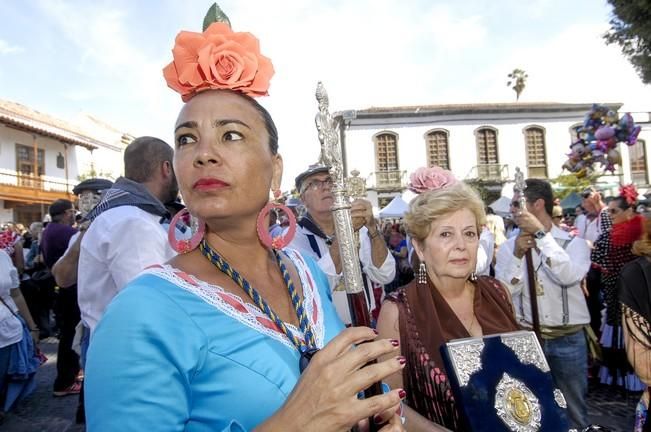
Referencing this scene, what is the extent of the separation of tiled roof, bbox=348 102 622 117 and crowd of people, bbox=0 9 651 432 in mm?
25318

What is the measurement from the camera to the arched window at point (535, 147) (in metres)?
29.2

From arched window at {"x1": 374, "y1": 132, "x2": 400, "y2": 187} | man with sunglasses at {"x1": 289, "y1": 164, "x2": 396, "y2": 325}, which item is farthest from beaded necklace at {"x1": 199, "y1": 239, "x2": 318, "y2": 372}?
arched window at {"x1": 374, "y1": 132, "x2": 400, "y2": 187}

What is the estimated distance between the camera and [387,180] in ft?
94.7

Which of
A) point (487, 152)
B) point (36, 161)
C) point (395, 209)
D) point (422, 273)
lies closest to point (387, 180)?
point (487, 152)

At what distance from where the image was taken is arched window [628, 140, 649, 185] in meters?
29.4

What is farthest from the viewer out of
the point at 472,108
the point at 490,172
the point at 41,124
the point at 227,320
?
the point at 490,172

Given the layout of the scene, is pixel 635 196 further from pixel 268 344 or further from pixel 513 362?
pixel 268 344

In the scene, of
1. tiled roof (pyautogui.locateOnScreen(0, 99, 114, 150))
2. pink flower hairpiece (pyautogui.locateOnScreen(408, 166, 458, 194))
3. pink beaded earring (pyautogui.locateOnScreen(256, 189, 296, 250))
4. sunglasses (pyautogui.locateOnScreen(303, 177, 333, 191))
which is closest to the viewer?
pink beaded earring (pyautogui.locateOnScreen(256, 189, 296, 250))

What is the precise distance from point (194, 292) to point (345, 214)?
0.45 m

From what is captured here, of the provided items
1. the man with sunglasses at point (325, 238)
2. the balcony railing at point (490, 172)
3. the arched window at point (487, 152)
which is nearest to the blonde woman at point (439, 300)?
the man with sunglasses at point (325, 238)

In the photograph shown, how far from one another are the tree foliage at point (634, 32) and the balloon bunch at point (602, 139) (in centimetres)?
354

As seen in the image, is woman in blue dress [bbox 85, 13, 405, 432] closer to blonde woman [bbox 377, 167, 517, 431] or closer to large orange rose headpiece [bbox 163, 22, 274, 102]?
large orange rose headpiece [bbox 163, 22, 274, 102]

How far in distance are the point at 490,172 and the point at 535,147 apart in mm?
3528

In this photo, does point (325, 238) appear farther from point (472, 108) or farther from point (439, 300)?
point (472, 108)
